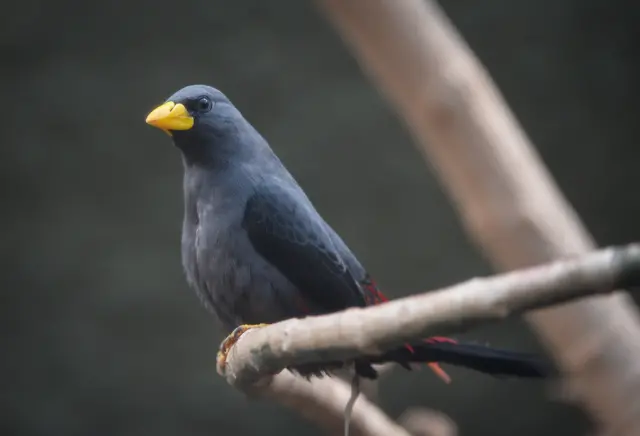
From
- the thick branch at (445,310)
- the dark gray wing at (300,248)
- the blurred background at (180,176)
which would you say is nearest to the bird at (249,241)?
the dark gray wing at (300,248)

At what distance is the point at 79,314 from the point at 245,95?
0.68 m

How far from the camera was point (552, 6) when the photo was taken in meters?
2.09

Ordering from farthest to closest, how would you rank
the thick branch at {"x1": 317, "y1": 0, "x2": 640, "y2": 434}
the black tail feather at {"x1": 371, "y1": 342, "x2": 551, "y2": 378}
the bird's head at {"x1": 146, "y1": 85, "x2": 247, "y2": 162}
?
1. the thick branch at {"x1": 317, "y1": 0, "x2": 640, "y2": 434}
2. the bird's head at {"x1": 146, "y1": 85, "x2": 247, "y2": 162}
3. the black tail feather at {"x1": 371, "y1": 342, "x2": 551, "y2": 378}

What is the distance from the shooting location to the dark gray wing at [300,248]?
0.92 meters

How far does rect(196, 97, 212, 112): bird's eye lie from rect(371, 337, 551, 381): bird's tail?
305mm

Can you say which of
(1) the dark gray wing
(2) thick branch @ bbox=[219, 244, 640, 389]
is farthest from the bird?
(2) thick branch @ bbox=[219, 244, 640, 389]

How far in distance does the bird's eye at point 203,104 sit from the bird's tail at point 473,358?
305mm

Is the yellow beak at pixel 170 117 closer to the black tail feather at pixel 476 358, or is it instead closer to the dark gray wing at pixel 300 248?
the dark gray wing at pixel 300 248

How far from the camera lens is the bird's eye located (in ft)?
3.13

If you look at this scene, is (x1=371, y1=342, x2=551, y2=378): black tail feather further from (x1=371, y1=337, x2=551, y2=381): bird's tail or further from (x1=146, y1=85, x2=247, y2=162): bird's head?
(x1=146, y1=85, x2=247, y2=162): bird's head

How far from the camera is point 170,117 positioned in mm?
929

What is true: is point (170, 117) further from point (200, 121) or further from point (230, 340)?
point (230, 340)

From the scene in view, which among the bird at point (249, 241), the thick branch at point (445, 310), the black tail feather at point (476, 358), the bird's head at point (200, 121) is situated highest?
the bird's head at point (200, 121)

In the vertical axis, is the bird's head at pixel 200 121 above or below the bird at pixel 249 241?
above
